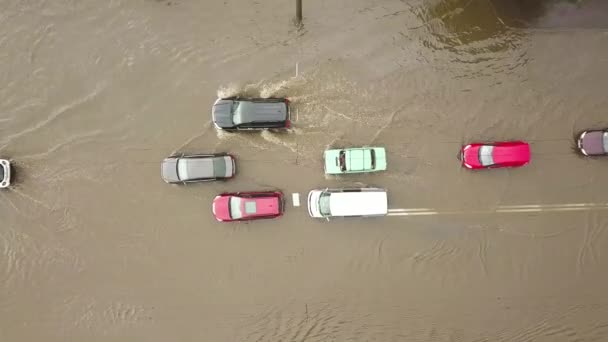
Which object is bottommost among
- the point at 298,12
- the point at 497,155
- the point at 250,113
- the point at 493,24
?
the point at 497,155

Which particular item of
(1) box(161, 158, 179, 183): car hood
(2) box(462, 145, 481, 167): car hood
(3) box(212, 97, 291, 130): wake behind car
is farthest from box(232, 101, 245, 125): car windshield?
(2) box(462, 145, 481, 167): car hood

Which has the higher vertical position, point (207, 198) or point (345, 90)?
point (345, 90)

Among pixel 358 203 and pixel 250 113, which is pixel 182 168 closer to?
pixel 250 113

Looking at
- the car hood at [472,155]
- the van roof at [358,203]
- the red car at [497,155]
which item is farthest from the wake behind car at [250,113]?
the red car at [497,155]

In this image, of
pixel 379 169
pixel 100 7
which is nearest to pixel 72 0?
pixel 100 7

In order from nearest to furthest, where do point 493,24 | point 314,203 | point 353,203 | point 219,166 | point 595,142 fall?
point 353,203 < point 219,166 < point 314,203 < point 595,142 < point 493,24

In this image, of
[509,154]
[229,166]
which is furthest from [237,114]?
[509,154]

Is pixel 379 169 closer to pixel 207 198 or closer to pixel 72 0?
pixel 207 198
